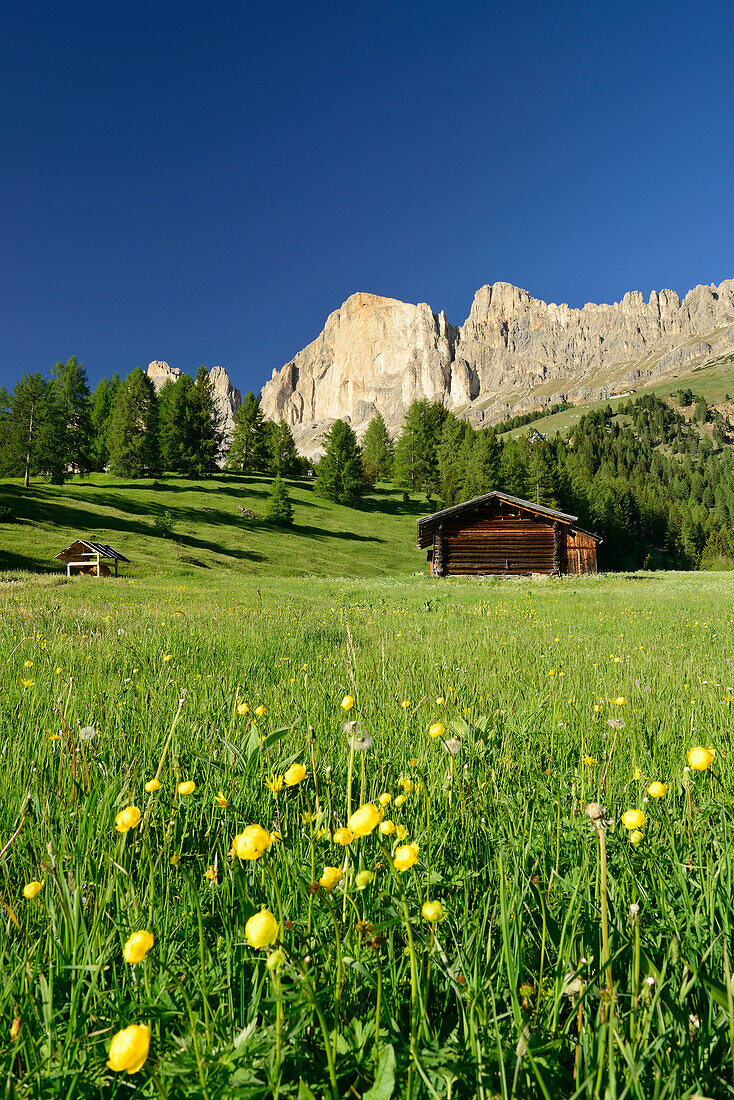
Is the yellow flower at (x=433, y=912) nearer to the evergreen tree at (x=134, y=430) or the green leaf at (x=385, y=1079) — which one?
the green leaf at (x=385, y=1079)

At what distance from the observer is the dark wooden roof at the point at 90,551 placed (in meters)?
24.7

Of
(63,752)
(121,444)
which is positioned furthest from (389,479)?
(63,752)

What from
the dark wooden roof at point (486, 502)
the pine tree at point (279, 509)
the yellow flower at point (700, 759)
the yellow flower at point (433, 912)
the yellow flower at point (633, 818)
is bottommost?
the yellow flower at point (433, 912)

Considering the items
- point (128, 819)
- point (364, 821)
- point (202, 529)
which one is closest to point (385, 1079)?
point (364, 821)

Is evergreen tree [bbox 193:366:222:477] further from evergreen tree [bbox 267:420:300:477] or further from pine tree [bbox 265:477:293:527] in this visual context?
pine tree [bbox 265:477:293:527]

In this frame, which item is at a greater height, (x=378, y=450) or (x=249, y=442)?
(x=378, y=450)

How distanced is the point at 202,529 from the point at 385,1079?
4398cm

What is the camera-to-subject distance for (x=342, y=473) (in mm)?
62312

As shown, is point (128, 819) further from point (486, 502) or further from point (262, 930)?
point (486, 502)

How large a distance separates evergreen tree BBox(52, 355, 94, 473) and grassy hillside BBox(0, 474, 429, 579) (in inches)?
110

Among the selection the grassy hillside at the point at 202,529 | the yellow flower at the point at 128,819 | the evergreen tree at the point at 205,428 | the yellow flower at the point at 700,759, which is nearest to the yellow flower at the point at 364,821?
the yellow flower at the point at 128,819

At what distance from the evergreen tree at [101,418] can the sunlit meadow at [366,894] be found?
63781 mm

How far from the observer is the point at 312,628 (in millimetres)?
7812

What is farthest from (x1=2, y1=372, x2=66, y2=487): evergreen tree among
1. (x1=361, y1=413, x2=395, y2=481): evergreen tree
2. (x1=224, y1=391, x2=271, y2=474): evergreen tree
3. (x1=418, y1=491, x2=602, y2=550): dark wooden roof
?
(x1=361, y1=413, x2=395, y2=481): evergreen tree
